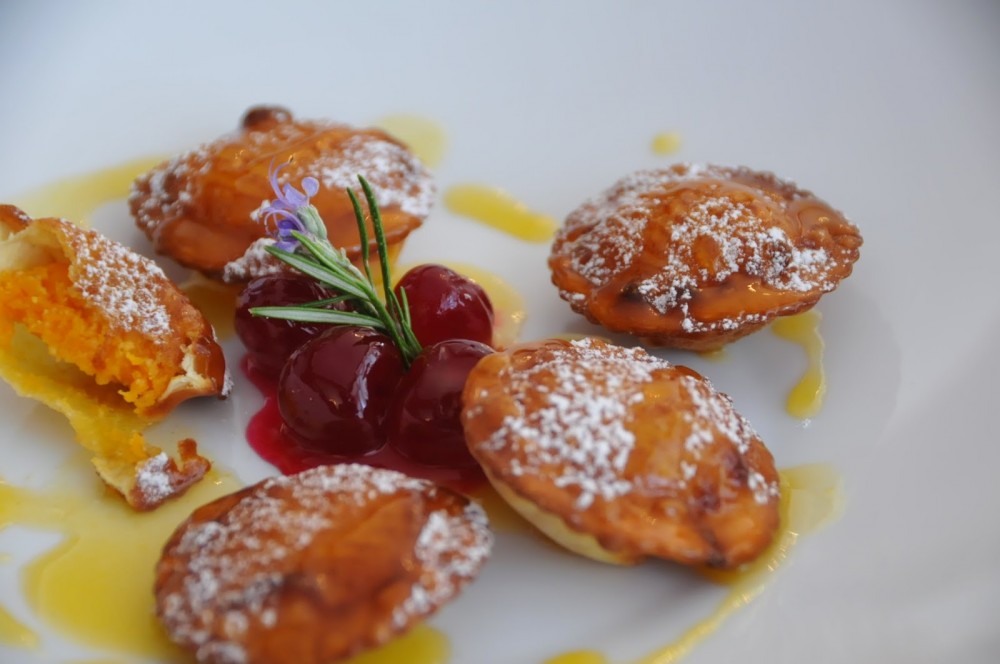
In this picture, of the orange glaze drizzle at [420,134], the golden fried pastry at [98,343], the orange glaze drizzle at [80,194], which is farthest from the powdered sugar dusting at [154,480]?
the orange glaze drizzle at [420,134]

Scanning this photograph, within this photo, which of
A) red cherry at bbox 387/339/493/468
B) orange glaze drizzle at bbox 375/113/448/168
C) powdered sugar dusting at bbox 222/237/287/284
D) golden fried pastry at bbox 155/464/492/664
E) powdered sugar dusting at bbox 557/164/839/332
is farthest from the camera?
orange glaze drizzle at bbox 375/113/448/168

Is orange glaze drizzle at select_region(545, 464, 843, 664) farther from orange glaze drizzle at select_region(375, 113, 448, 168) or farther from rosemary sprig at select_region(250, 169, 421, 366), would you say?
orange glaze drizzle at select_region(375, 113, 448, 168)

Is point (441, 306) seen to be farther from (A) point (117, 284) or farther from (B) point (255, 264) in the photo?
(A) point (117, 284)

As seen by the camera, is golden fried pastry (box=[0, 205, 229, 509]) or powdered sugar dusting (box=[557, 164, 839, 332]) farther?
powdered sugar dusting (box=[557, 164, 839, 332])

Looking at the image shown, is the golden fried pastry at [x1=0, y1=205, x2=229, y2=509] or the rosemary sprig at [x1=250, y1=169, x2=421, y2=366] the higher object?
the rosemary sprig at [x1=250, y1=169, x2=421, y2=366]

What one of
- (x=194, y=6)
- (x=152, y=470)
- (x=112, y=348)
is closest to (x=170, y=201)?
(x=112, y=348)

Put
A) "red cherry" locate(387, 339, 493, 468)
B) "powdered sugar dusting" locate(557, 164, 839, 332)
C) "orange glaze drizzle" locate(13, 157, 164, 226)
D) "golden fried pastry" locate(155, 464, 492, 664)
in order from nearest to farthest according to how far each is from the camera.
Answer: "golden fried pastry" locate(155, 464, 492, 664), "red cherry" locate(387, 339, 493, 468), "powdered sugar dusting" locate(557, 164, 839, 332), "orange glaze drizzle" locate(13, 157, 164, 226)

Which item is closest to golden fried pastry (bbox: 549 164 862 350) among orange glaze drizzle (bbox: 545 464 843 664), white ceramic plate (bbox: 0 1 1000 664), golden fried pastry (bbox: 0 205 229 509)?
white ceramic plate (bbox: 0 1 1000 664)

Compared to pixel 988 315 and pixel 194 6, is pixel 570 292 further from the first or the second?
pixel 194 6
